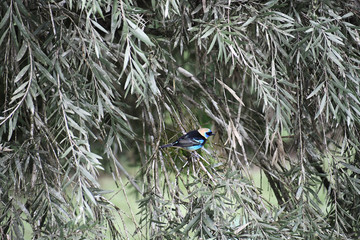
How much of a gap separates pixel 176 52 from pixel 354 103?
5.64ft

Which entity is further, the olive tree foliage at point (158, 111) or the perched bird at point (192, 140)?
the perched bird at point (192, 140)

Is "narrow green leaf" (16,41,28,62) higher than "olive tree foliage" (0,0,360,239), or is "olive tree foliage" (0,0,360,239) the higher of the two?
"narrow green leaf" (16,41,28,62)

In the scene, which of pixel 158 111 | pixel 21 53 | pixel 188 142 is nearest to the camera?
pixel 21 53

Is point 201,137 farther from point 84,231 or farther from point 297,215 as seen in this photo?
point 84,231

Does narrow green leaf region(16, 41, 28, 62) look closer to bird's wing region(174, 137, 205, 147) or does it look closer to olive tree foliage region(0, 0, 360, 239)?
olive tree foliage region(0, 0, 360, 239)

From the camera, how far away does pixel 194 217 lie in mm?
2084

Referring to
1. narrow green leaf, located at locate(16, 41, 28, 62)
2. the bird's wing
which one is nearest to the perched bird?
the bird's wing

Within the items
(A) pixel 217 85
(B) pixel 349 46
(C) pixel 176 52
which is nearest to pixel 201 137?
(B) pixel 349 46

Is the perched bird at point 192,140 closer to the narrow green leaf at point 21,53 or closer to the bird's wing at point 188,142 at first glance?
the bird's wing at point 188,142

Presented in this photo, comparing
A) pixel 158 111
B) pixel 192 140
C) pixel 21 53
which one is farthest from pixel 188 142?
pixel 21 53

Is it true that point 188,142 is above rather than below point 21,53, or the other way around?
below

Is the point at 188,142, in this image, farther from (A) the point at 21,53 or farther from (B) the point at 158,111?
(A) the point at 21,53

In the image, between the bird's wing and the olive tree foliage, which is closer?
the olive tree foliage

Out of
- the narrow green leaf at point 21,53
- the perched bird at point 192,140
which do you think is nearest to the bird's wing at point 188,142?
the perched bird at point 192,140
